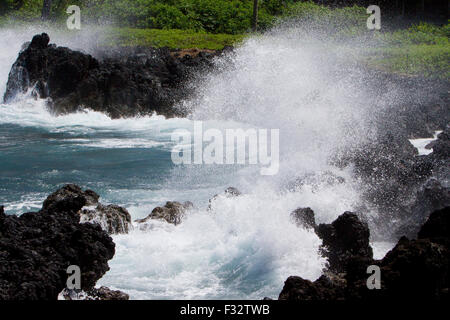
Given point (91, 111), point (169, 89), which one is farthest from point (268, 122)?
point (91, 111)

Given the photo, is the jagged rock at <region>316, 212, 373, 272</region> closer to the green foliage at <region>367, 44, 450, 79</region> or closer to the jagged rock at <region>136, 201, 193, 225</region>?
the jagged rock at <region>136, 201, 193, 225</region>

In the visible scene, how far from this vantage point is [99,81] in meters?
23.8

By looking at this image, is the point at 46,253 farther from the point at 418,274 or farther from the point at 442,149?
the point at 442,149

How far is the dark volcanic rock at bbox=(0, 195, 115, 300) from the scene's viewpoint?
265 inches

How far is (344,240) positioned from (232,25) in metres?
27.7

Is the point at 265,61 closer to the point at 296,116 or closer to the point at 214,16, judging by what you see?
the point at 296,116

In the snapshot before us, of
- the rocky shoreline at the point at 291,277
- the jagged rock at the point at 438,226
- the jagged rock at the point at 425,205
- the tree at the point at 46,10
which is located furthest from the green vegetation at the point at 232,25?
the jagged rock at the point at 438,226

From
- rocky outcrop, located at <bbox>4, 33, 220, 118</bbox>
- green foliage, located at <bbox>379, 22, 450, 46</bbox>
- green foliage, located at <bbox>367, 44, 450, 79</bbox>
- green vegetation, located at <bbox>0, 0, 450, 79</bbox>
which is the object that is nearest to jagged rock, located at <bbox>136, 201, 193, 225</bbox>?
rocky outcrop, located at <bbox>4, 33, 220, 118</bbox>

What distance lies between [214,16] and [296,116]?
679 inches

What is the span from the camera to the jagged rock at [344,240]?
28.1 ft

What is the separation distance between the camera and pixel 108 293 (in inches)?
304

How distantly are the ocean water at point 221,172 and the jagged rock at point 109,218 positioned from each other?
0.79 ft

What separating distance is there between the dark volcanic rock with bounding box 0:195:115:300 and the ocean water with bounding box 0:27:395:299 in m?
0.86

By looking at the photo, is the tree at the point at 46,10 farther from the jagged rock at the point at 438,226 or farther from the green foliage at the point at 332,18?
the jagged rock at the point at 438,226
